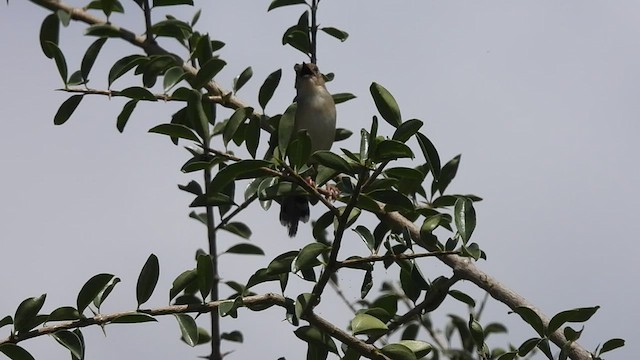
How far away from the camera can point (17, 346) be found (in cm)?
294

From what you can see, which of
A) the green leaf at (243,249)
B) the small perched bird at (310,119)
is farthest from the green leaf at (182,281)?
the small perched bird at (310,119)

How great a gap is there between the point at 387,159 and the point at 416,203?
0.82 meters

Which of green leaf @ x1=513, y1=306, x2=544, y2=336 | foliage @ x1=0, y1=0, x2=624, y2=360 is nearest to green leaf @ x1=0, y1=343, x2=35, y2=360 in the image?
foliage @ x1=0, y1=0, x2=624, y2=360

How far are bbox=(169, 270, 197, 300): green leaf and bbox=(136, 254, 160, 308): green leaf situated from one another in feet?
0.33

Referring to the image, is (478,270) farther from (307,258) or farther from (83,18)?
(83,18)

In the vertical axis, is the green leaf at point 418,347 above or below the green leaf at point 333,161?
below

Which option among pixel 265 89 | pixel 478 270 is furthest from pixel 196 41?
pixel 478 270

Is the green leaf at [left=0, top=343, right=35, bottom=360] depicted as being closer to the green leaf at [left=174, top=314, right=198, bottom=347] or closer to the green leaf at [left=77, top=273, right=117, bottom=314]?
the green leaf at [left=77, top=273, right=117, bottom=314]

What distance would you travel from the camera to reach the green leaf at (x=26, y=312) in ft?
9.60

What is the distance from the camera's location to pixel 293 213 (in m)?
5.43

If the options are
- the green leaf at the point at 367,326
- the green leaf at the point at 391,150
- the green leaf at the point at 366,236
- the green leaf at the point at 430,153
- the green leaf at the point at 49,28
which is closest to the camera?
the green leaf at the point at 391,150

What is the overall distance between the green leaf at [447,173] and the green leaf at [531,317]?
0.53 m

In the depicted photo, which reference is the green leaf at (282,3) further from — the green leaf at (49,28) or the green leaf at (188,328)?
the green leaf at (188,328)

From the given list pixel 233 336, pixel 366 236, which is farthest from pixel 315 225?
pixel 233 336
